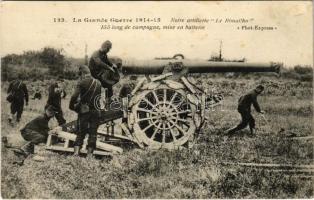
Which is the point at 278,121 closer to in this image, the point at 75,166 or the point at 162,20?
the point at 162,20

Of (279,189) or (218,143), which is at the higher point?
(218,143)

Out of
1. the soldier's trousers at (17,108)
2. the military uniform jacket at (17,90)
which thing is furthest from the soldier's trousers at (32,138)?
the military uniform jacket at (17,90)

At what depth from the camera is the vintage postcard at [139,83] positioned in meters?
8.16

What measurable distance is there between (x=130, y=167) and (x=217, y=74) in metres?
2.14

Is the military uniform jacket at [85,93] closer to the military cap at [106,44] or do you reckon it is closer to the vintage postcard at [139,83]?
the vintage postcard at [139,83]

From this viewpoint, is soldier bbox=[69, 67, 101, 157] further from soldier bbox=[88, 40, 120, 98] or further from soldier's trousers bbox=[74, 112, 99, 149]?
soldier bbox=[88, 40, 120, 98]

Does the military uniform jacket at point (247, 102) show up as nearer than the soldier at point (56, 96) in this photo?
No

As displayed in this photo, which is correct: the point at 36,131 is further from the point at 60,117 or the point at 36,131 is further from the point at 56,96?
the point at 56,96

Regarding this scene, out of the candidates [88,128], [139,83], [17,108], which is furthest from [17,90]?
[139,83]

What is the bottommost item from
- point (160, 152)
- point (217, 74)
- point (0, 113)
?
point (160, 152)

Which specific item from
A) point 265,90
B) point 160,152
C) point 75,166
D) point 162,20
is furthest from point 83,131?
point 265,90

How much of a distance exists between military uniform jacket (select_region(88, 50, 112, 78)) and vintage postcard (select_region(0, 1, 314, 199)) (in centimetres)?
2

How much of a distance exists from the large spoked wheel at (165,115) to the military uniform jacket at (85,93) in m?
0.63

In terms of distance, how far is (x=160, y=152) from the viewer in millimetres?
8195
